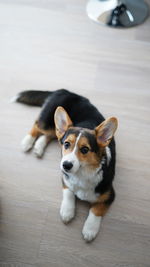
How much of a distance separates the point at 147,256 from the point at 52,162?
2.27 ft

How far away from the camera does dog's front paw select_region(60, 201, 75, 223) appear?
139 cm

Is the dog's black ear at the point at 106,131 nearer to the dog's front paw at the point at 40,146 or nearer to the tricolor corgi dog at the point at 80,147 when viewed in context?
the tricolor corgi dog at the point at 80,147

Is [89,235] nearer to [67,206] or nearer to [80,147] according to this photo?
[67,206]

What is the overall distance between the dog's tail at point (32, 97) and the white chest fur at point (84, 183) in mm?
607

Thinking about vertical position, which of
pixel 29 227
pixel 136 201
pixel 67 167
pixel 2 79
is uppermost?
pixel 67 167

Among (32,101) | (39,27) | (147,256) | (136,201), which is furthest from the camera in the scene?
(39,27)

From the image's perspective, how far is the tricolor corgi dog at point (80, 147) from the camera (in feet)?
3.83

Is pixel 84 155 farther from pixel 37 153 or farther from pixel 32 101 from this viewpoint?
pixel 32 101

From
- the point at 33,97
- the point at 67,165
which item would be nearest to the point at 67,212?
the point at 67,165

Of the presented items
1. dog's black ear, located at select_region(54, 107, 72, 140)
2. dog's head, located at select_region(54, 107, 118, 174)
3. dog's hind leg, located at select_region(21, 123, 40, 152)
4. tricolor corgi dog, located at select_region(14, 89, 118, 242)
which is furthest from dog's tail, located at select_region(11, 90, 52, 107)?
dog's head, located at select_region(54, 107, 118, 174)

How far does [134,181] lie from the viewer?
5.08 ft

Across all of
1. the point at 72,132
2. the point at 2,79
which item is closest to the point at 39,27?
the point at 2,79

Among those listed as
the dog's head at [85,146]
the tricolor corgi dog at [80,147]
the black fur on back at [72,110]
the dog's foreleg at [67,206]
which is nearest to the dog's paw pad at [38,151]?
the tricolor corgi dog at [80,147]

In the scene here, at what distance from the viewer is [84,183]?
129 cm
